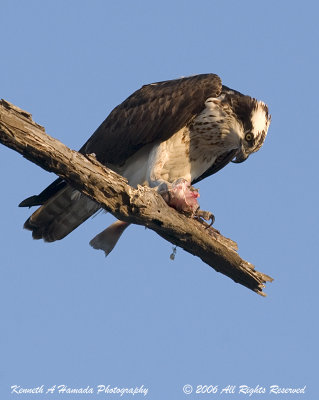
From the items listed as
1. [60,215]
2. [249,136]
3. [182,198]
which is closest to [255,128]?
[249,136]

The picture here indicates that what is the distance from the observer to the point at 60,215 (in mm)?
9172

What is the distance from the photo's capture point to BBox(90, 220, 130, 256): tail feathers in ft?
29.8

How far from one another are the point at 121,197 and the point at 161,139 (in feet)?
6.39

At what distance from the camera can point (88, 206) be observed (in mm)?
9281

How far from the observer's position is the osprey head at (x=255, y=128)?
356 inches

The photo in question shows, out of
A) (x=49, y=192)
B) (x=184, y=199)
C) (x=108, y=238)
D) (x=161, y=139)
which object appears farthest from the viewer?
(x=108, y=238)

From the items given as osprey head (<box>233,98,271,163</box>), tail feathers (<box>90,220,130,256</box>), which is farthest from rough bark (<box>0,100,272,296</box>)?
osprey head (<box>233,98,271,163</box>)

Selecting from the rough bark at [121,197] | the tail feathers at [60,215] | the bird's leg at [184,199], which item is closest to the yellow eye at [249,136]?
the bird's leg at [184,199]

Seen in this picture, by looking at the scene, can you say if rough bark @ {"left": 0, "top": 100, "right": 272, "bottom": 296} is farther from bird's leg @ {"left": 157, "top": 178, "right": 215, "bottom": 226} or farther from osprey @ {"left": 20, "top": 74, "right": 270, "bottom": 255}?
osprey @ {"left": 20, "top": 74, "right": 270, "bottom": 255}

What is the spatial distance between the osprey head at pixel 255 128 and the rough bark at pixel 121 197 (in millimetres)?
1569

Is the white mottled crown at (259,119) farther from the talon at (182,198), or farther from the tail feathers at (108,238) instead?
the tail feathers at (108,238)

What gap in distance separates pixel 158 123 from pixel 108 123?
84cm

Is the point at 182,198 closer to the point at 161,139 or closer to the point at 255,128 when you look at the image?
the point at 161,139

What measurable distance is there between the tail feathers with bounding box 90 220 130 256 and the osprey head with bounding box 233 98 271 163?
5.78 ft
